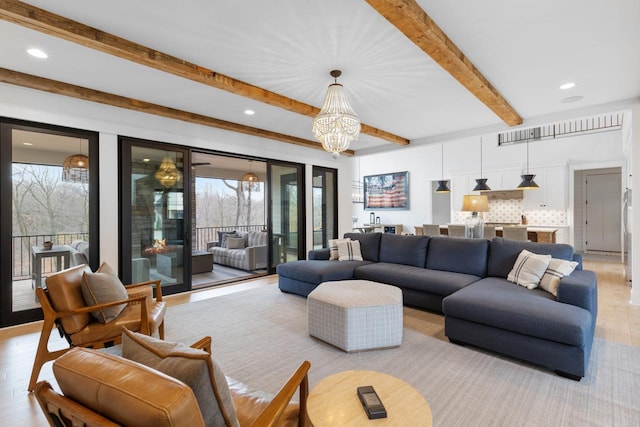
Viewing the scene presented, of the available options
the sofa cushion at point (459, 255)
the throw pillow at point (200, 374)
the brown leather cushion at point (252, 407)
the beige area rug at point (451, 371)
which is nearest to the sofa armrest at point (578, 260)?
the beige area rug at point (451, 371)

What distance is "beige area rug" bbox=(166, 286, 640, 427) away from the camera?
198 cm

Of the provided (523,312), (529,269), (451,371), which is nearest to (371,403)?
(451,371)

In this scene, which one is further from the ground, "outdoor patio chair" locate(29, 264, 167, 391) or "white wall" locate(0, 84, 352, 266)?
"white wall" locate(0, 84, 352, 266)

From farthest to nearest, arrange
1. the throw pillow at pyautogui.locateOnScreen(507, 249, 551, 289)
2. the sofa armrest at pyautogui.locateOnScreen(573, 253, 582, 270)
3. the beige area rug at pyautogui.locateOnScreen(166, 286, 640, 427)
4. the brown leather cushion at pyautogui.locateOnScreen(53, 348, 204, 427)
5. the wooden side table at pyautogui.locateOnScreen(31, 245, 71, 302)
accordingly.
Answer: the wooden side table at pyautogui.locateOnScreen(31, 245, 71, 302)
the sofa armrest at pyautogui.locateOnScreen(573, 253, 582, 270)
the throw pillow at pyautogui.locateOnScreen(507, 249, 551, 289)
the beige area rug at pyautogui.locateOnScreen(166, 286, 640, 427)
the brown leather cushion at pyautogui.locateOnScreen(53, 348, 204, 427)

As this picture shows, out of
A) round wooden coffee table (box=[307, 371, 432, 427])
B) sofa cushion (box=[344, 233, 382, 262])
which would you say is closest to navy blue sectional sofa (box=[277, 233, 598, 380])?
sofa cushion (box=[344, 233, 382, 262])

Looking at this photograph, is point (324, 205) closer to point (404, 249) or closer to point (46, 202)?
point (404, 249)

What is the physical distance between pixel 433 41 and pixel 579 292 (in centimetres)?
245

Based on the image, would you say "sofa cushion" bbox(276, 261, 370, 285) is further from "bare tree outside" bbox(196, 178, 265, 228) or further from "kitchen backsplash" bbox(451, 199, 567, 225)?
"kitchen backsplash" bbox(451, 199, 567, 225)

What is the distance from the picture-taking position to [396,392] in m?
1.50

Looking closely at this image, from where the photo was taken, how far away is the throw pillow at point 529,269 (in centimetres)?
320

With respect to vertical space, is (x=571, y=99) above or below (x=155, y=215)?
above

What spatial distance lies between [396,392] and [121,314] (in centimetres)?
235

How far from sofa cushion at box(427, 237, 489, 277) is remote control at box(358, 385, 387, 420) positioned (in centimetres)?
301

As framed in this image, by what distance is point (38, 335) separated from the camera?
3.32 meters
